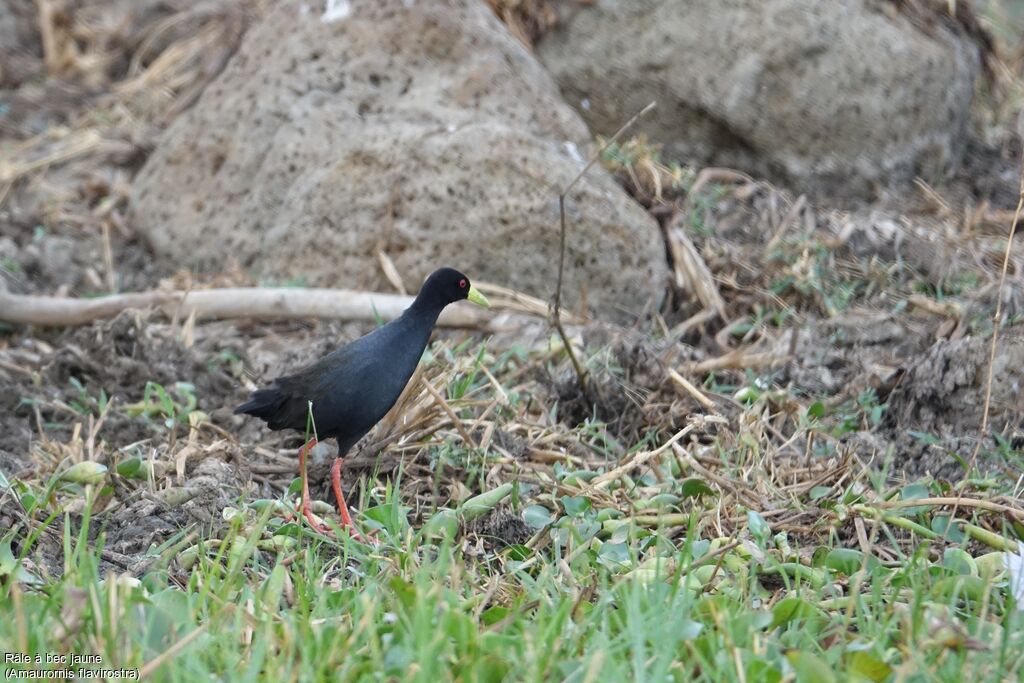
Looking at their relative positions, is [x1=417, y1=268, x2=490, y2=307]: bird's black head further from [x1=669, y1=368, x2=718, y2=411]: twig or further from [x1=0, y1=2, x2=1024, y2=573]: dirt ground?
[x1=669, y1=368, x2=718, y2=411]: twig

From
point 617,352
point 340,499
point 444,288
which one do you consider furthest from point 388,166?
point 340,499

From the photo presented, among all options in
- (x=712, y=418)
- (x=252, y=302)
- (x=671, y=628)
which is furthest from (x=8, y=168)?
(x=671, y=628)

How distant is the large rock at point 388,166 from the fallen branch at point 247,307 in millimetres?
340

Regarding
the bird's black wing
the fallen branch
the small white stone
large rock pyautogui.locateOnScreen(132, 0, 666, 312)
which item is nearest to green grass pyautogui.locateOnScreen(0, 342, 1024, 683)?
the bird's black wing

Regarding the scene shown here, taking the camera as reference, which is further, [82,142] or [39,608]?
[82,142]

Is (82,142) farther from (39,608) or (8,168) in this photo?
(39,608)

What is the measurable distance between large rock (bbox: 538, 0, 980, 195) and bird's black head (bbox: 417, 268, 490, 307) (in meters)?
2.80

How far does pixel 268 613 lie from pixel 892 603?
1.44 m

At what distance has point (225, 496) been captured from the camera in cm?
362

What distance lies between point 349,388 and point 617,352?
1296mm

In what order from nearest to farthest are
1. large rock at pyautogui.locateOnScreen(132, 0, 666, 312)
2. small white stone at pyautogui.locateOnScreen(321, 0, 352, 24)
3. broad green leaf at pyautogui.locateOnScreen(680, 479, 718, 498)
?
broad green leaf at pyautogui.locateOnScreen(680, 479, 718, 498) < large rock at pyautogui.locateOnScreen(132, 0, 666, 312) < small white stone at pyautogui.locateOnScreen(321, 0, 352, 24)

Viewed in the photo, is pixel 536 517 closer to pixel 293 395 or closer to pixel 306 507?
pixel 306 507

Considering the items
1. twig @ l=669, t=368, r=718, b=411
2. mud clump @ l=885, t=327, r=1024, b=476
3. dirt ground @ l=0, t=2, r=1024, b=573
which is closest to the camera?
dirt ground @ l=0, t=2, r=1024, b=573

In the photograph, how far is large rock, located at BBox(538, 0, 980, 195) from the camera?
639 cm
